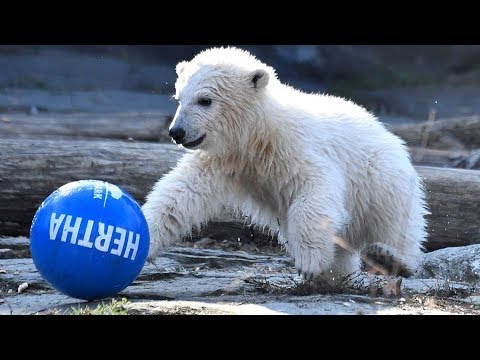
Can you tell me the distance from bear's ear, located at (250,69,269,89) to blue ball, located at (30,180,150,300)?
1298mm

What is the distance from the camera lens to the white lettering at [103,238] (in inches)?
177

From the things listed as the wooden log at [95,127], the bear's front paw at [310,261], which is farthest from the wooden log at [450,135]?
the bear's front paw at [310,261]

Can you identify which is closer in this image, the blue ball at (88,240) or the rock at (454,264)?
the blue ball at (88,240)

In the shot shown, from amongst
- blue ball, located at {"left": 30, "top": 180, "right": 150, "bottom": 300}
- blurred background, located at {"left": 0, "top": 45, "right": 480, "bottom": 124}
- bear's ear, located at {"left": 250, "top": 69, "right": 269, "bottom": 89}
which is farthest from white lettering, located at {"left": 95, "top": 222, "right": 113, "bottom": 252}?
blurred background, located at {"left": 0, "top": 45, "right": 480, "bottom": 124}

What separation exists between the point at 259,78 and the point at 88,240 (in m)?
1.67

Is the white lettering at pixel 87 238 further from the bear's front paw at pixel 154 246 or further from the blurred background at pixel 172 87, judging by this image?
the blurred background at pixel 172 87

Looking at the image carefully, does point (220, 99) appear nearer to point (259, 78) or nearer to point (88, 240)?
point (259, 78)

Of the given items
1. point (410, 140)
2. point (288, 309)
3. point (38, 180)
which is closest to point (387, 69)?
point (410, 140)

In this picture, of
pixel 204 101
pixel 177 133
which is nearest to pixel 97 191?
pixel 177 133

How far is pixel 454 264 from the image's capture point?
598cm

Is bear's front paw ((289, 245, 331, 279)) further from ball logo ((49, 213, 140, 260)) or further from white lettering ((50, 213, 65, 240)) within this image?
white lettering ((50, 213, 65, 240))

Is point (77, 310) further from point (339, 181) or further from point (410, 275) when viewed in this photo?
point (410, 275)

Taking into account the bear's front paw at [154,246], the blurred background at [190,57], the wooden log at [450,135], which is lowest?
the bear's front paw at [154,246]

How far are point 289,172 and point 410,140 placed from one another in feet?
13.7
